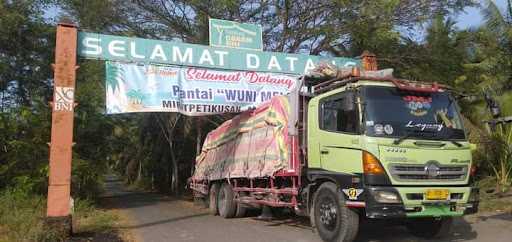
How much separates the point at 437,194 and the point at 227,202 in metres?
7.67

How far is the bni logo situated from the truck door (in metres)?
4.97

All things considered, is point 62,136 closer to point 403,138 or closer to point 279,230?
point 279,230

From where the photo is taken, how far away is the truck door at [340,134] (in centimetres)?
965

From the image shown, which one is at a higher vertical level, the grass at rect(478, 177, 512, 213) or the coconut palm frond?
the coconut palm frond

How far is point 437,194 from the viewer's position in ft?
31.0

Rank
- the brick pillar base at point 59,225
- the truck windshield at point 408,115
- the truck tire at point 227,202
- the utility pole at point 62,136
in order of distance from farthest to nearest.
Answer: the truck tire at point 227,202
the utility pole at point 62,136
the brick pillar base at point 59,225
the truck windshield at point 408,115

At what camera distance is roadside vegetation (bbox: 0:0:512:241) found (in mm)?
16406

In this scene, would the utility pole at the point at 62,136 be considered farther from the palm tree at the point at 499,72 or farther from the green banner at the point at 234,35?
the palm tree at the point at 499,72

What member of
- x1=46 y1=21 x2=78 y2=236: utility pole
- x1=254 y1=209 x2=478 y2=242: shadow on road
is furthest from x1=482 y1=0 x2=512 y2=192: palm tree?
x1=46 y1=21 x2=78 y2=236: utility pole

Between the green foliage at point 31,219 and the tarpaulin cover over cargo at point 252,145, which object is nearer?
the green foliage at point 31,219

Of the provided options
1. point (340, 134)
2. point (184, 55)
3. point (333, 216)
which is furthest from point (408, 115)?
point (184, 55)

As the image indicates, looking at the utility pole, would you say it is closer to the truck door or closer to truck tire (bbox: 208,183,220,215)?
the truck door

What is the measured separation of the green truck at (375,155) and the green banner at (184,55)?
9.89ft

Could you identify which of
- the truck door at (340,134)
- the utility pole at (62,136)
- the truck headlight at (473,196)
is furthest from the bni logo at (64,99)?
the truck headlight at (473,196)
